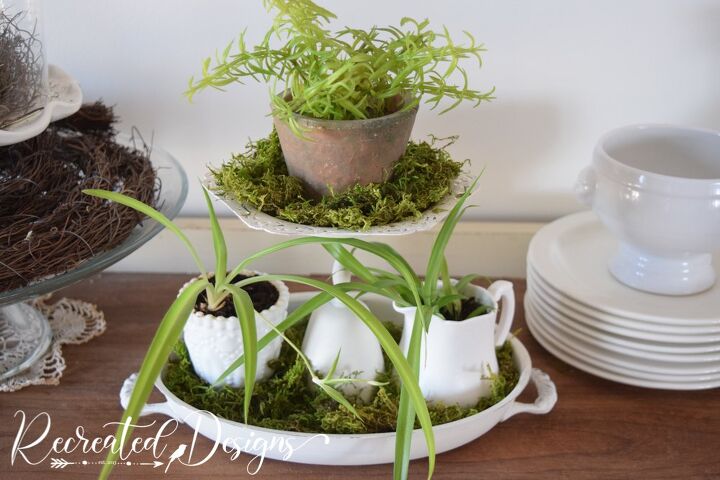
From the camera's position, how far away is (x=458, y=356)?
0.66 m

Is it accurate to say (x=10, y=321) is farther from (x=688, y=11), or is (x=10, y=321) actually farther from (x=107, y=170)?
(x=688, y=11)

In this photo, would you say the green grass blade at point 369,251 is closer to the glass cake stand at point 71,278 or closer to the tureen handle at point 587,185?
the glass cake stand at point 71,278

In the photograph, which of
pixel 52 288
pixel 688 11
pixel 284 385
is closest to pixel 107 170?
pixel 52 288

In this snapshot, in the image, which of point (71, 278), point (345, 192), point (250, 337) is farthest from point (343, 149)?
point (71, 278)

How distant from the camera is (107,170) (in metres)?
0.75

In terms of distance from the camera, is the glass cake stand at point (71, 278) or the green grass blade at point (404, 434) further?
the glass cake stand at point (71, 278)

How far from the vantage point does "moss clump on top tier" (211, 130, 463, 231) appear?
58 centimetres

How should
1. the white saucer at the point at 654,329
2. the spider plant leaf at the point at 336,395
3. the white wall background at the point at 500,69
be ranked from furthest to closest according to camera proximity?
1. the white wall background at the point at 500,69
2. the white saucer at the point at 654,329
3. the spider plant leaf at the point at 336,395

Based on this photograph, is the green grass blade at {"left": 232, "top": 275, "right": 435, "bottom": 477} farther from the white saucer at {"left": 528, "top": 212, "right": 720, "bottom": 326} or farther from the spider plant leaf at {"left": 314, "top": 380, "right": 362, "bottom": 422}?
the white saucer at {"left": 528, "top": 212, "right": 720, "bottom": 326}

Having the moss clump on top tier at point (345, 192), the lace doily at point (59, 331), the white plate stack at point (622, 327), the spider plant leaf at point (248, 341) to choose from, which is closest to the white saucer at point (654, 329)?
the white plate stack at point (622, 327)

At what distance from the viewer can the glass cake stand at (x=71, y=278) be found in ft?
2.25

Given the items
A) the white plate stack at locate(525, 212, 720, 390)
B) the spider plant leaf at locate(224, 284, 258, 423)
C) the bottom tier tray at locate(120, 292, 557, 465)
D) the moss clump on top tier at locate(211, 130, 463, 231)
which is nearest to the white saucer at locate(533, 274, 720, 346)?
the white plate stack at locate(525, 212, 720, 390)

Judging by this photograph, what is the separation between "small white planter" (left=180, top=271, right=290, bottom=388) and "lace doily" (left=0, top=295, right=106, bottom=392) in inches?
7.1

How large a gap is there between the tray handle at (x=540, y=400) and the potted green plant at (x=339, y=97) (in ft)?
0.83
